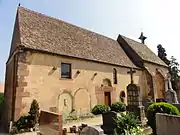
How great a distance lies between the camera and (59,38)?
656 inches

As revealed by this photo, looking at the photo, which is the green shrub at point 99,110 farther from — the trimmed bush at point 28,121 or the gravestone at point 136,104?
the trimmed bush at point 28,121

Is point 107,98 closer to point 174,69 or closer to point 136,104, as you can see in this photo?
point 136,104

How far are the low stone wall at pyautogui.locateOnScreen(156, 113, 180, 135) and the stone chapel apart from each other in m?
7.40

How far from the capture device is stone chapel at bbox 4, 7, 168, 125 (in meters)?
12.4

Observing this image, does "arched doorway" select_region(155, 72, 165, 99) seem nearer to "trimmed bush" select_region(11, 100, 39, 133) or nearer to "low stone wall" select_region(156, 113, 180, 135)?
"low stone wall" select_region(156, 113, 180, 135)

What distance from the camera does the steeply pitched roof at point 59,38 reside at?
14.1 metres

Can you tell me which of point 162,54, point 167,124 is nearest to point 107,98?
point 167,124

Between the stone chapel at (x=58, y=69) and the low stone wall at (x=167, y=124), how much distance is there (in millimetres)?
7398

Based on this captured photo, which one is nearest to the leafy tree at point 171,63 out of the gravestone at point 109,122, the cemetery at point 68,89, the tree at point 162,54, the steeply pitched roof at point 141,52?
the tree at point 162,54

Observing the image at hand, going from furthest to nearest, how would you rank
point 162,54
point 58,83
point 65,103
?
point 162,54 → point 65,103 → point 58,83

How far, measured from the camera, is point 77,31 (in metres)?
20.3

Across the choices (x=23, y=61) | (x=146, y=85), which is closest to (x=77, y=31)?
(x=23, y=61)

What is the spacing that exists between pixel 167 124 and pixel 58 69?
9324mm

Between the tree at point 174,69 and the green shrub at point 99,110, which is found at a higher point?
the tree at point 174,69
